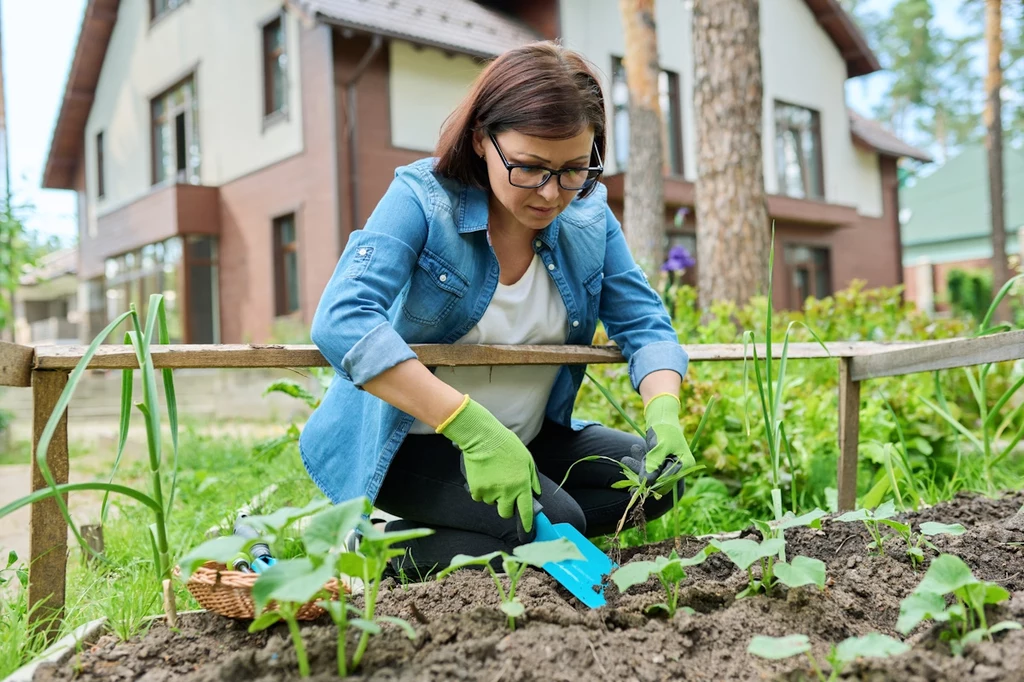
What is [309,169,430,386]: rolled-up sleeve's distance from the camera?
4.77 feet

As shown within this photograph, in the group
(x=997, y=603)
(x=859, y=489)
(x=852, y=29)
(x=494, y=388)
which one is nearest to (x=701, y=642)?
(x=997, y=603)

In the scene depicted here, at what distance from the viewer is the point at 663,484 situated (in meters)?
1.53

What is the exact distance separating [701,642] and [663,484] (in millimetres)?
429

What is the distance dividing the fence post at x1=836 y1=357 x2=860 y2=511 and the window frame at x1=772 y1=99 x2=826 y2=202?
40.4 feet

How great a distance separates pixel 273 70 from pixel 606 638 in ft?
35.1

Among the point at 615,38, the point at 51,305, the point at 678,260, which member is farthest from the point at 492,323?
the point at 51,305

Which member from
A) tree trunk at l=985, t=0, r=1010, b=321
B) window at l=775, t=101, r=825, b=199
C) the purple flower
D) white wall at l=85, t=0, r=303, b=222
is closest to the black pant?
the purple flower

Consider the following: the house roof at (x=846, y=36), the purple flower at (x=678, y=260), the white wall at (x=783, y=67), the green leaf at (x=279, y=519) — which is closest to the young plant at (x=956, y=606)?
the green leaf at (x=279, y=519)

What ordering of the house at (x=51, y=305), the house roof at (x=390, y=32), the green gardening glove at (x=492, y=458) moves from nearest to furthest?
the green gardening glove at (x=492, y=458) → the house roof at (x=390, y=32) → the house at (x=51, y=305)

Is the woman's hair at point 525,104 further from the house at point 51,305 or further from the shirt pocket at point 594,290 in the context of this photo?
the house at point 51,305

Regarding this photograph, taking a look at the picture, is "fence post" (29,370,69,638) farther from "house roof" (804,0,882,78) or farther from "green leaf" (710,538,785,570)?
"house roof" (804,0,882,78)

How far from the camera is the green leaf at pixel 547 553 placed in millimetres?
1062

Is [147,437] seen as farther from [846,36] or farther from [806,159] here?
[846,36]

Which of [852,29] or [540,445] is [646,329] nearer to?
[540,445]
